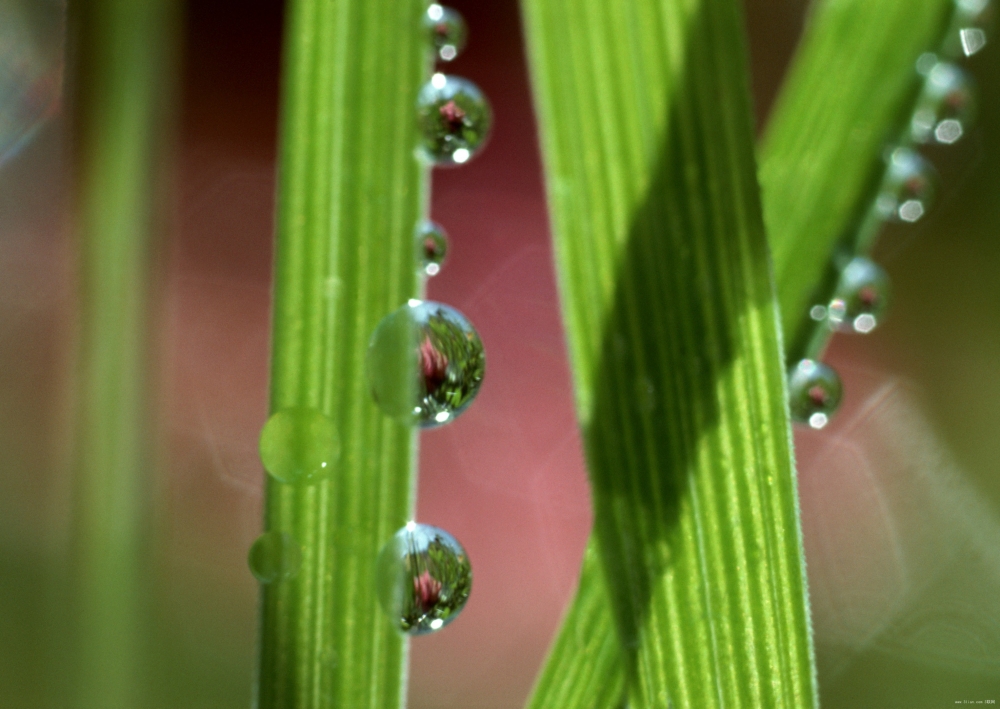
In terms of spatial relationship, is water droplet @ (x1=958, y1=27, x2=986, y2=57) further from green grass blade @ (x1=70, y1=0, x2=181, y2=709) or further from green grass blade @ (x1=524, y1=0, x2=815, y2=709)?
green grass blade @ (x1=70, y1=0, x2=181, y2=709)

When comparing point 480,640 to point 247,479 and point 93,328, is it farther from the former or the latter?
point 93,328

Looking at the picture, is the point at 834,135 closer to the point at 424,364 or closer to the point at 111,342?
the point at 424,364

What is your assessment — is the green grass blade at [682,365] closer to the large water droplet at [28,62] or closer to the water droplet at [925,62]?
the water droplet at [925,62]

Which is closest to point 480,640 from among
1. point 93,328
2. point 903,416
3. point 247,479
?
point 247,479

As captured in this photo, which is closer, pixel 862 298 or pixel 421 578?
pixel 421 578

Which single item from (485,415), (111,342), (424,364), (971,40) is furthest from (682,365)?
(485,415)

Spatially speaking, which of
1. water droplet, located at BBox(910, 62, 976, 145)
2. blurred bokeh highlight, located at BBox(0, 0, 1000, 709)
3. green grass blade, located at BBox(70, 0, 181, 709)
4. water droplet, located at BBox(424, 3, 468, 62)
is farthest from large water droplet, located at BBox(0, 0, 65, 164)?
water droplet, located at BBox(910, 62, 976, 145)

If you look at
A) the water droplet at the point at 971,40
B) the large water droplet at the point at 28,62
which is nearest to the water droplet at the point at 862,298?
the water droplet at the point at 971,40
